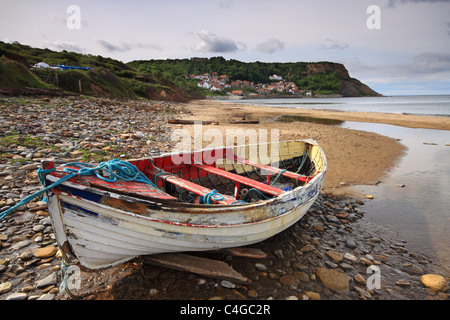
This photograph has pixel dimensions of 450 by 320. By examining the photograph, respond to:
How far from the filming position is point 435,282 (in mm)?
3668

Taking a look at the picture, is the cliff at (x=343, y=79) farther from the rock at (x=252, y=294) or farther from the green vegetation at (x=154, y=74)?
the rock at (x=252, y=294)

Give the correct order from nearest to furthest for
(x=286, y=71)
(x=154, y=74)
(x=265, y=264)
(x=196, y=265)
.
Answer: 1. (x=196, y=265)
2. (x=265, y=264)
3. (x=154, y=74)
4. (x=286, y=71)

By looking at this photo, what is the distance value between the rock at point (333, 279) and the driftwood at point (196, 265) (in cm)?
116

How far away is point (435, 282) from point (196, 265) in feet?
11.7

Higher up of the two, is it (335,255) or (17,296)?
(17,296)

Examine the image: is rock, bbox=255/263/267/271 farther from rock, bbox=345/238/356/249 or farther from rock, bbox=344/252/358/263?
rock, bbox=345/238/356/249

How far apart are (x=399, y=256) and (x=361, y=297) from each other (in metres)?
1.52

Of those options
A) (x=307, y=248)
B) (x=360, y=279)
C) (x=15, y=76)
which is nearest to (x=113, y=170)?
(x=307, y=248)

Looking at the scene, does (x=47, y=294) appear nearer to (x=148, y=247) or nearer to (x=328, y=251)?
(x=148, y=247)

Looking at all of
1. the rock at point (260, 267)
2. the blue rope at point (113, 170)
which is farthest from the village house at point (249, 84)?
the rock at point (260, 267)

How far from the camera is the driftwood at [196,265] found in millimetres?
3361

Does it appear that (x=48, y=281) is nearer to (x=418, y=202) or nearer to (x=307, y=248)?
(x=307, y=248)

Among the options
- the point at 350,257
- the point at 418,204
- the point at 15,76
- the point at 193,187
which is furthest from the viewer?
the point at 15,76

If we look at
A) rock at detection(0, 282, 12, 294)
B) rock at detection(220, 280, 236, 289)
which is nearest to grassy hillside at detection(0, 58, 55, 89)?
rock at detection(0, 282, 12, 294)
